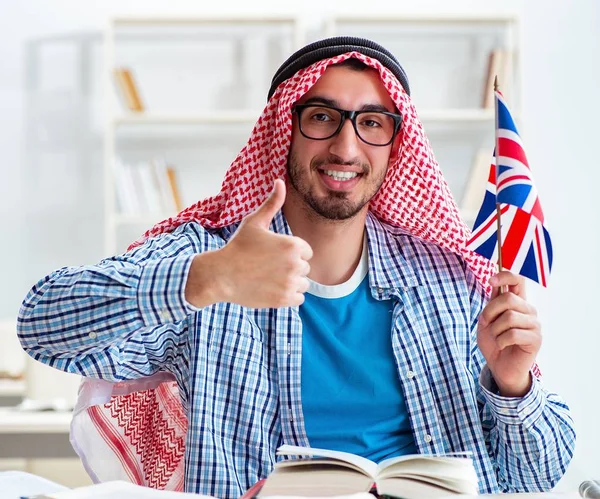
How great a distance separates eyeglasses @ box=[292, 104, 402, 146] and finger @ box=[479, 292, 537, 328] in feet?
1.54

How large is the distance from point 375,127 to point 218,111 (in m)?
2.92

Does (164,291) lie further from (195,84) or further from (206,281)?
(195,84)

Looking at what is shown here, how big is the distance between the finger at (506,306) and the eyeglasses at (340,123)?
1.54ft

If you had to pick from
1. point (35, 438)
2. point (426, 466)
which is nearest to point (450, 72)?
point (35, 438)

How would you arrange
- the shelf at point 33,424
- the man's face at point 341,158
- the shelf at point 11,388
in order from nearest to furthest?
the man's face at point 341,158 → the shelf at point 33,424 → the shelf at point 11,388

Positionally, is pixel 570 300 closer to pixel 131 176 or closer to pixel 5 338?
pixel 131 176

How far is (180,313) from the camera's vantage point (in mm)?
1500

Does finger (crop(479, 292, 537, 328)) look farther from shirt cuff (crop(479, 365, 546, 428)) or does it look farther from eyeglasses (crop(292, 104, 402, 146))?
eyeglasses (crop(292, 104, 402, 146))

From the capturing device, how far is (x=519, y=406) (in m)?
1.66

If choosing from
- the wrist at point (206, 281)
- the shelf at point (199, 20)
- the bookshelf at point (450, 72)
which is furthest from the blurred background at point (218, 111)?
the wrist at point (206, 281)

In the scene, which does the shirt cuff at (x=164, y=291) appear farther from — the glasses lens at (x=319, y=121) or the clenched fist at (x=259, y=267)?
the glasses lens at (x=319, y=121)

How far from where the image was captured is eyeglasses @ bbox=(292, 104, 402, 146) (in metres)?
1.92

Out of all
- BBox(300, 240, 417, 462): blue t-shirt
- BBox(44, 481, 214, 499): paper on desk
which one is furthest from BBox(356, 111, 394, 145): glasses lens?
BBox(44, 481, 214, 499): paper on desk

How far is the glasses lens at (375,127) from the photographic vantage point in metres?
1.93
